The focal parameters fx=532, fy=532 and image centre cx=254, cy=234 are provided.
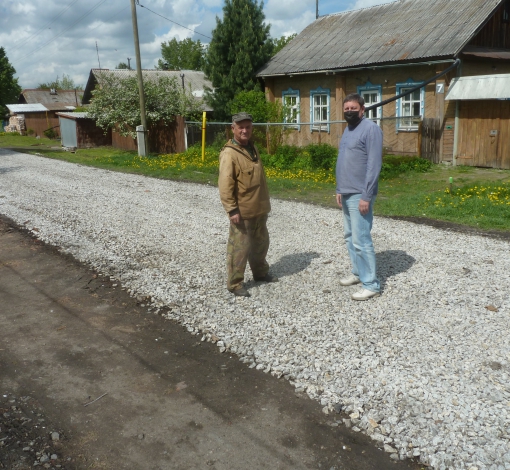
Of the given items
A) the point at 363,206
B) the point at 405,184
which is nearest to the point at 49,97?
the point at 405,184

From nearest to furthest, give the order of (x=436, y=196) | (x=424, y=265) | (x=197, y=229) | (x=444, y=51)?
(x=424, y=265)
(x=197, y=229)
(x=436, y=196)
(x=444, y=51)

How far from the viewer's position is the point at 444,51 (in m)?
16.9

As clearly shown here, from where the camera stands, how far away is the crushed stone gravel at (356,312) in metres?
3.52

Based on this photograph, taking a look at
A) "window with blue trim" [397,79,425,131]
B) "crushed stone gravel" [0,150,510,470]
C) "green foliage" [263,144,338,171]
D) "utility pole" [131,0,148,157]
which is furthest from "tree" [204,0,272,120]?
"crushed stone gravel" [0,150,510,470]

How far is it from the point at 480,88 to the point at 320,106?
308 inches

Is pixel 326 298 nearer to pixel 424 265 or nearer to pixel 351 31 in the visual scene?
pixel 424 265

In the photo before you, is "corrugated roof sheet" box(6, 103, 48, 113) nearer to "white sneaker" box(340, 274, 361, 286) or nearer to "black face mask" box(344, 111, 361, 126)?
"white sneaker" box(340, 274, 361, 286)

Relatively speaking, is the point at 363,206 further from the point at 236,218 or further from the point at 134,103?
the point at 134,103

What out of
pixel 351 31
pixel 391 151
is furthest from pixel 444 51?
pixel 351 31

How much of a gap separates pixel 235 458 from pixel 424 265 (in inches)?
165

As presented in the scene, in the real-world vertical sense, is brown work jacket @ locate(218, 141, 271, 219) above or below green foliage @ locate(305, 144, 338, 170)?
above

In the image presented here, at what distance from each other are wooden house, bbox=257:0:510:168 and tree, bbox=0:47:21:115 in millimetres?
51047

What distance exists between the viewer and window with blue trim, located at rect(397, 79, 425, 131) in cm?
1839

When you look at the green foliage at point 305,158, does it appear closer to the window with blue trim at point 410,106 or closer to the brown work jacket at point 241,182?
the window with blue trim at point 410,106
